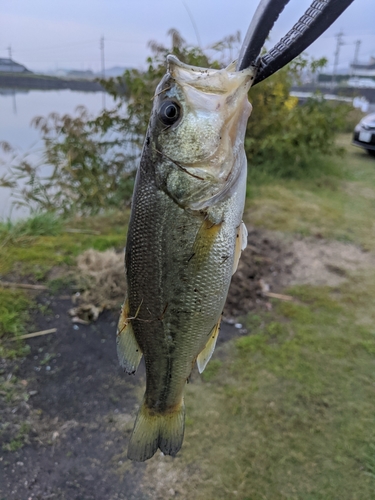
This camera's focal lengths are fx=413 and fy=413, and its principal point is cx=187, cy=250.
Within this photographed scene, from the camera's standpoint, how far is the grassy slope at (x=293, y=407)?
252 centimetres

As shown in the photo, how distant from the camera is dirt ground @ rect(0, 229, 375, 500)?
247cm

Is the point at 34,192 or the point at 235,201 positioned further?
the point at 34,192

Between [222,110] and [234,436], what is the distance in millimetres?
2259

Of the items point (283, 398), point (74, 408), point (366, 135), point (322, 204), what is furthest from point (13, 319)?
point (366, 135)

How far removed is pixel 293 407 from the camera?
299 cm

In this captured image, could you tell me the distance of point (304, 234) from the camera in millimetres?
5707

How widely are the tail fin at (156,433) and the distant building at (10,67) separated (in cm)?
433

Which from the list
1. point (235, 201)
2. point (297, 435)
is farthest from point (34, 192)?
point (235, 201)

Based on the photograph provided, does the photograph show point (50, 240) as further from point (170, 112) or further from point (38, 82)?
point (170, 112)

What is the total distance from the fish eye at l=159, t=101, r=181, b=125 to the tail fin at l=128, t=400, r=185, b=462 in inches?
41.7

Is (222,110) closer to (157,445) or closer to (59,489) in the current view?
(157,445)

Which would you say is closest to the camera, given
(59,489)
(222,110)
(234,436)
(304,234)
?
(222,110)

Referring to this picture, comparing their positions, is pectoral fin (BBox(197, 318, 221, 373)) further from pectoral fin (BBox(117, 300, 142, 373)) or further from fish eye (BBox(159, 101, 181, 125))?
fish eye (BBox(159, 101, 181, 125))

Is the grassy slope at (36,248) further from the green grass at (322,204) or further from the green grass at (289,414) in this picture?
the green grass at (322,204)
